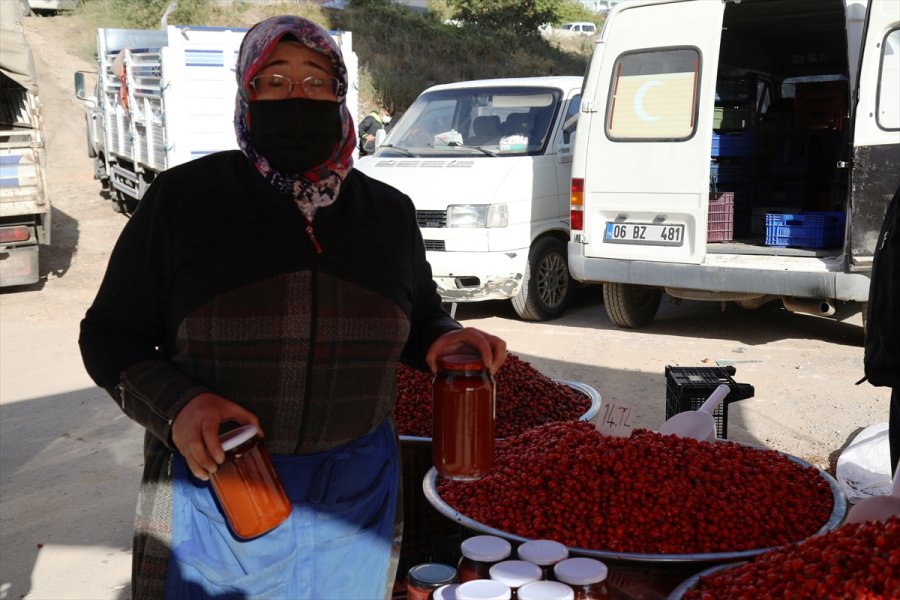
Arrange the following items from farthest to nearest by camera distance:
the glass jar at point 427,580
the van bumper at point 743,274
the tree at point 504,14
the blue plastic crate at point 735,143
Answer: the tree at point 504,14 → the blue plastic crate at point 735,143 → the van bumper at point 743,274 → the glass jar at point 427,580

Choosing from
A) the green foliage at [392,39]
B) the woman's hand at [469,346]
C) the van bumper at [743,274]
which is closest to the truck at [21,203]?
the van bumper at [743,274]

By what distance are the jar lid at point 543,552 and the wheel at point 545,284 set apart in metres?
6.27

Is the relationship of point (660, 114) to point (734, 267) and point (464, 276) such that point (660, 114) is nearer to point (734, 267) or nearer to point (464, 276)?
point (734, 267)

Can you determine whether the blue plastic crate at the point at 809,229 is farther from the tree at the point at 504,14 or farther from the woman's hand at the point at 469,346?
the tree at the point at 504,14

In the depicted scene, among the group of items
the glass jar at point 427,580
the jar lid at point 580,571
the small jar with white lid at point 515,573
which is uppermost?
the jar lid at point 580,571

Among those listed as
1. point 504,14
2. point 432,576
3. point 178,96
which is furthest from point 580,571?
point 504,14

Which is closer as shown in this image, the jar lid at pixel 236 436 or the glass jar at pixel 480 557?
the jar lid at pixel 236 436

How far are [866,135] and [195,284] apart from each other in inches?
237

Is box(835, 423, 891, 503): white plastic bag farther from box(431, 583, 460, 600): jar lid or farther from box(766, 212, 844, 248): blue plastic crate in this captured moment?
box(766, 212, 844, 248): blue plastic crate

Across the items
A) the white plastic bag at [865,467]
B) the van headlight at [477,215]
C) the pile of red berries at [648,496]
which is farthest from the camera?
the van headlight at [477,215]

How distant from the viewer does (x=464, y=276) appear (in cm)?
850

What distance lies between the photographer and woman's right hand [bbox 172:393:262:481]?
1.82 m

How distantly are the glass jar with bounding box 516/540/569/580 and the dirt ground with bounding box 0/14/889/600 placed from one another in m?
1.02

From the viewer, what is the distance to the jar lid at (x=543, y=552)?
8.02 feet
